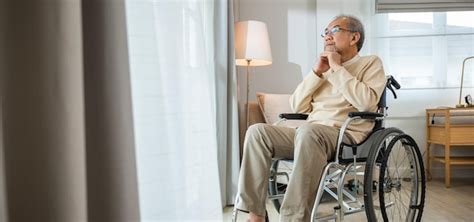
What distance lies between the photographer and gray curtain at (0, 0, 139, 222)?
0.43 metres

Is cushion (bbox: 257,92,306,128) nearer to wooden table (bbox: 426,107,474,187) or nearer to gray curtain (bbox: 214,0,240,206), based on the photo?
gray curtain (bbox: 214,0,240,206)

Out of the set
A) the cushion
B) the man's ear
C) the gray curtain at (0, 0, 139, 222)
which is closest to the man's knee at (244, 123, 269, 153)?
the man's ear

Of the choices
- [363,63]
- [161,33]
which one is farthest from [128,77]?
[363,63]

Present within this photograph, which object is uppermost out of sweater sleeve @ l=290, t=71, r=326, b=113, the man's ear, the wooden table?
the man's ear

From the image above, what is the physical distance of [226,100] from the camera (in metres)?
2.21

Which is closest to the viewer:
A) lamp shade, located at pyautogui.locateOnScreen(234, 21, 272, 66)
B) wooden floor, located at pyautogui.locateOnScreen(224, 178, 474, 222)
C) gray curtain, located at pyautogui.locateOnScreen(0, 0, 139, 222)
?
gray curtain, located at pyautogui.locateOnScreen(0, 0, 139, 222)

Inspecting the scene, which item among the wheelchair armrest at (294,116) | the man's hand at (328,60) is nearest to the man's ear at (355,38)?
the man's hand at (328,60)

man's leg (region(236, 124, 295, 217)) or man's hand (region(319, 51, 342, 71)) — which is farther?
man's hand (region(319, 51, 342, 71))

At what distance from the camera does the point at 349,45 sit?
169cm

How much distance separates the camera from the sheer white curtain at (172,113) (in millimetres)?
650

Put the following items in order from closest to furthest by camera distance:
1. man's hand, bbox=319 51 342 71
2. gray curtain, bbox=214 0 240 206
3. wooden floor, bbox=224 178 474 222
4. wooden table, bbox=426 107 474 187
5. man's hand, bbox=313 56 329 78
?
man's hand, bbox=319 51 342 71 < man's hand, bbox=313 56 329 78 < wooden floor, bbox=224 178 474 222 < gray curtain, bbox=214 0 240 206 < wooden table, bbox=426 107 474 187

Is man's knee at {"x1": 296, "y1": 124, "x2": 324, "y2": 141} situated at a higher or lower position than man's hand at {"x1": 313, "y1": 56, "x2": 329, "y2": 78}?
lower

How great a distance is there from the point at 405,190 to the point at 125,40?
2.37 meters

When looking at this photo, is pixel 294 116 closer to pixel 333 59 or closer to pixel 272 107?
pixel 333 59
